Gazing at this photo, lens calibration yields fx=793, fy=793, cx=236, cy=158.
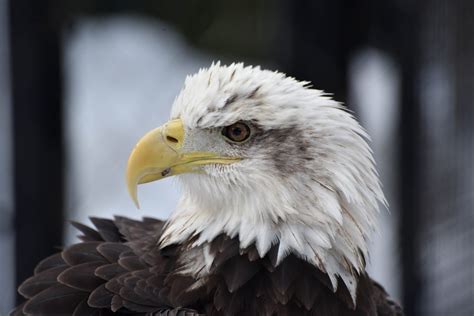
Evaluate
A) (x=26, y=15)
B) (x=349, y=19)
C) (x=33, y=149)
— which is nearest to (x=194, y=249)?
(x=33, y=149)

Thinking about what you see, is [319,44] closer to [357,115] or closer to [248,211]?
[357,115]

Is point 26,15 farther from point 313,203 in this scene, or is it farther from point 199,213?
point 313,203

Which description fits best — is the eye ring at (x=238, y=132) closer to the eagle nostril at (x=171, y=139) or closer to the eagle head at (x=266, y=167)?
the eagle head at (x=266, y=167)

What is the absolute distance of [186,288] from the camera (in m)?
1.70

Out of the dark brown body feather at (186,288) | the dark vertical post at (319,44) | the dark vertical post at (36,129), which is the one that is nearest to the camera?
the dark brown body feather at (186,288)

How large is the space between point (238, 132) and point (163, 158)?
174 millimetres

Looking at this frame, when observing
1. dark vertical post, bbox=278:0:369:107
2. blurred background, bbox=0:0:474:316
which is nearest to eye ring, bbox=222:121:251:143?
blurred background, bbox=0:0:474:316

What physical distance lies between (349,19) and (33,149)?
1339 mm

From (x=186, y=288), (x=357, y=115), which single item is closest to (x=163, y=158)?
(x=186, y=288)

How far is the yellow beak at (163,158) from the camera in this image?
1726mm

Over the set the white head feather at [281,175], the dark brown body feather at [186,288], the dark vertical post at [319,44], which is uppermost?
the dark vertical post at [319,44]

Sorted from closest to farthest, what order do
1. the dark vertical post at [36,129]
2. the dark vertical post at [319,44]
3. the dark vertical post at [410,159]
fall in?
the dark vertical post at [36,129] < the dark vertical post at [319,44] < the dark vertical post at [410,159]

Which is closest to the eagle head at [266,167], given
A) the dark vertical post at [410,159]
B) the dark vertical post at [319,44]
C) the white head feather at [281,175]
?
the white head feather at [281,175]

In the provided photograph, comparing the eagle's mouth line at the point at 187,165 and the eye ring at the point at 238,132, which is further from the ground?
the eye ring at the point at 238,132
